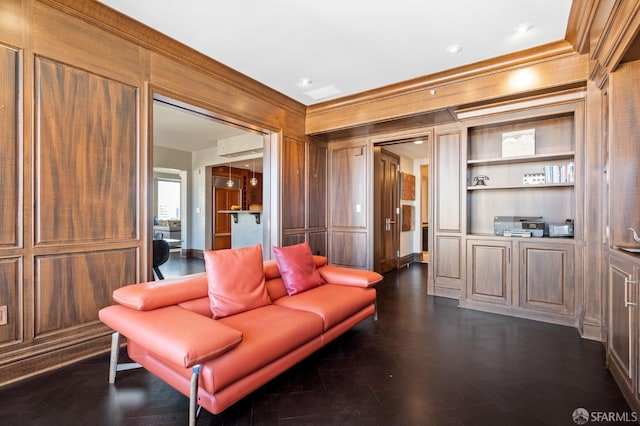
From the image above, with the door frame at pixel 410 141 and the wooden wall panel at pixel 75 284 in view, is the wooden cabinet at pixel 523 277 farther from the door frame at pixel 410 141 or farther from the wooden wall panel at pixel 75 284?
the wooden wall panel at pixel 75 284

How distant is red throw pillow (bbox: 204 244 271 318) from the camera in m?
2.31

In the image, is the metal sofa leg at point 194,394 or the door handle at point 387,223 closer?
the metal sofa leg at point 194,394

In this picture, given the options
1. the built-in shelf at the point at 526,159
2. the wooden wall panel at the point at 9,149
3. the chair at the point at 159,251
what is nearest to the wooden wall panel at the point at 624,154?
the built-in shelf at the point at 526,159

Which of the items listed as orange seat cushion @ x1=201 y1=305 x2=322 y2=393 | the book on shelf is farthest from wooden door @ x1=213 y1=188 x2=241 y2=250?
the book on shelf

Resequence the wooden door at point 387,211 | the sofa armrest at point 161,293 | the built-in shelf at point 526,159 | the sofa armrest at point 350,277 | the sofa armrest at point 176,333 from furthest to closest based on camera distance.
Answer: the wooden door at point 387,211 < the built-in shelf at point 526,159 < the sofa armrest at point 350,277 < the sofa armrest at point 161,293 < the sofa armrest at point 176,333

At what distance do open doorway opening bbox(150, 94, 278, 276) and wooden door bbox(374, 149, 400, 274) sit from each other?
1.87 m

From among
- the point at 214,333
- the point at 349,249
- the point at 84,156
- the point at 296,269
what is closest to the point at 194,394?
the point at 214,333

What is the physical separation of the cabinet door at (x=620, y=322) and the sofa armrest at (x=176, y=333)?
7.68 ft

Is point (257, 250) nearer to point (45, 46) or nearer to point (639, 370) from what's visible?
point (45, 46)

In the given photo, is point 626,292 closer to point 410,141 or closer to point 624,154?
point 624,154

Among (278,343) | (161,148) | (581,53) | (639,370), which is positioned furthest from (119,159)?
(161,148)

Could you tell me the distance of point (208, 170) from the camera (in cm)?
812

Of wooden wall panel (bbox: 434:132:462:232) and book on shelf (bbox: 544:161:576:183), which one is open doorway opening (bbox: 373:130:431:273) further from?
book on shelf (bbox: 544:161:576:183)

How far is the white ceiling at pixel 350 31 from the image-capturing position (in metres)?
2.52
